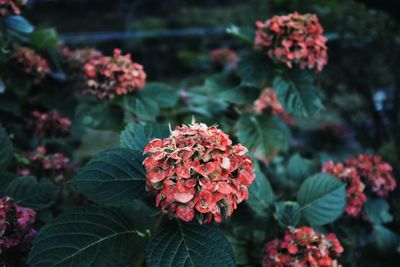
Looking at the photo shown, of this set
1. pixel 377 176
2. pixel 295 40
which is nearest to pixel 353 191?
pixel 377 176

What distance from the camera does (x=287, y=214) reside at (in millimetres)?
1274

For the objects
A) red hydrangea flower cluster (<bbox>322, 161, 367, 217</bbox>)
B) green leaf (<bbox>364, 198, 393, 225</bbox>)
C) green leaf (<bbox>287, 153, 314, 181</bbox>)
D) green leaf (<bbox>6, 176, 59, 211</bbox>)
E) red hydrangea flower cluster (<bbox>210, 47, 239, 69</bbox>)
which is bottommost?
green leaf (<bbox>364, 198, 393, 225</bbox>)

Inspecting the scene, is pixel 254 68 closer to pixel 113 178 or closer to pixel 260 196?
pixel 260 196

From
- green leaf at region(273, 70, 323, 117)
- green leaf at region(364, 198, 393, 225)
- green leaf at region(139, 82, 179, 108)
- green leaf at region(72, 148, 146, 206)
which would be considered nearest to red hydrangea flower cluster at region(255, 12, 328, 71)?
green leaf at region(273, 70, 323, 117)

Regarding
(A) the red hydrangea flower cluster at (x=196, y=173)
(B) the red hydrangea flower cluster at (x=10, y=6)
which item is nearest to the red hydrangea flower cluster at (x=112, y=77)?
(B) the red hydrangea flower cluster at (x=10, y=6)

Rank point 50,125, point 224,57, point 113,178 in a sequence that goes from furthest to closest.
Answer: point 224,57, point 50,125, point 113,178

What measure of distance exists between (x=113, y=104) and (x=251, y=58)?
0.56 m

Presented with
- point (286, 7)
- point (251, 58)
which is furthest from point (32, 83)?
point (286, 7)

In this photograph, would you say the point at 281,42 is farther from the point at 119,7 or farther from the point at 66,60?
the point at 119,7

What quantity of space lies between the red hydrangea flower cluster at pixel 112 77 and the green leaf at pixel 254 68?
376 mm

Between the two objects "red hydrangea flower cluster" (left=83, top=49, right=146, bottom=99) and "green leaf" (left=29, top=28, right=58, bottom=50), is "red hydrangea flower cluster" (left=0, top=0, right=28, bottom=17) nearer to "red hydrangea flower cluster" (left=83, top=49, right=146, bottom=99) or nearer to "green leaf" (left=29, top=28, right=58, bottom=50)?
"green leaf" (left=29, top=28, right=58, bottom=50)

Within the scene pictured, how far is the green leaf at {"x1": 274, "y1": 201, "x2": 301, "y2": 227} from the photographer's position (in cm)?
126

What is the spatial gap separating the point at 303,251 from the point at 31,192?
758mm

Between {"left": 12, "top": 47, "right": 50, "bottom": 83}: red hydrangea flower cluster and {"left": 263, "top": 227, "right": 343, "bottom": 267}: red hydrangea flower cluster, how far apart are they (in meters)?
1.05
